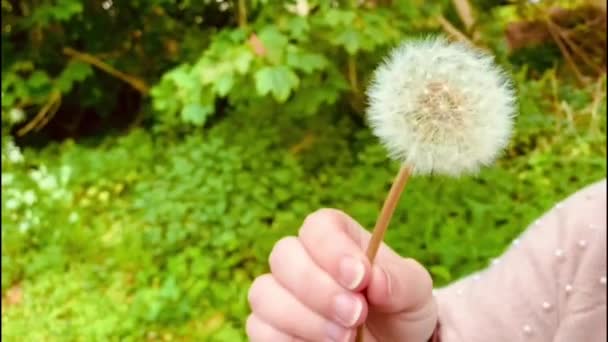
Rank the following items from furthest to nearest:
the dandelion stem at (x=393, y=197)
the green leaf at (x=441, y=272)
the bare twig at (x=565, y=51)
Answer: the bare twig at (x=565, y=51)
the green leaf at (x=441, y=272)
the dandelion stem at (x=393, y=197)

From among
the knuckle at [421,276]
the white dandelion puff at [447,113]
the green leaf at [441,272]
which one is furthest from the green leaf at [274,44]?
the white dandelion puff at [447,113]

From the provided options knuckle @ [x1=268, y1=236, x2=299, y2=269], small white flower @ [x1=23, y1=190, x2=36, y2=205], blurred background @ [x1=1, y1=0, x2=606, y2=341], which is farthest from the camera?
small white flower @ [x1=23, y1=190, x2=36, y2=205]

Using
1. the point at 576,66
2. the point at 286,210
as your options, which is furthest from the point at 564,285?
the point at 576,66

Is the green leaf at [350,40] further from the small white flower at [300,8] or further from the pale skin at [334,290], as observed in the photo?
the pale skin at [334,290]

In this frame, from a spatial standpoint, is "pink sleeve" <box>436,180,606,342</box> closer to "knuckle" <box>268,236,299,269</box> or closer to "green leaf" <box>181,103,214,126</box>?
"knuckle" <box>268,236,299,269</box>

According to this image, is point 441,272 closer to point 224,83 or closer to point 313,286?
point 224,83

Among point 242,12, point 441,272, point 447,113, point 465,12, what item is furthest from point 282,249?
point 465,12

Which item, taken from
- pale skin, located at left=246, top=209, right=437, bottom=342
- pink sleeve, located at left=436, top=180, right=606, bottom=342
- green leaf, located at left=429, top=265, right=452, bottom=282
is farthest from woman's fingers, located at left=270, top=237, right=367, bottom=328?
green leaf, located at left=429, top=265, right=452, bottom=282

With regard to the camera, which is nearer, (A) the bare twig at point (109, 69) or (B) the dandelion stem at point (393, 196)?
(B) the dandelion stem at point (393, 196)
